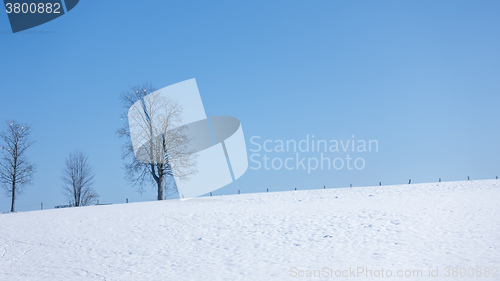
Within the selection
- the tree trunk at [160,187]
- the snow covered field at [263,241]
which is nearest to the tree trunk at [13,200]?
the tree trunk at [160,187]

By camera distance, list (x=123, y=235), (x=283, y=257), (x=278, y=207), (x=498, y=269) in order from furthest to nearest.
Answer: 1. (x=278, y=207)
2. (x=123, y=235)
3. (x=283, y=257)
4. (x=498, y=269)

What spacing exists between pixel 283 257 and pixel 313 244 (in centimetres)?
172

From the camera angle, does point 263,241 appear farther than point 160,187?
No

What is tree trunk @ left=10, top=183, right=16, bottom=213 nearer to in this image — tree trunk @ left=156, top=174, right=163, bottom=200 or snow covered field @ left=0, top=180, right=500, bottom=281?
tree trunk @ left=156, top=174, right=163, bottom=200

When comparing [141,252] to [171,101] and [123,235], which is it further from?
[171,101]

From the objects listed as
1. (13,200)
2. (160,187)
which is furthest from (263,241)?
(13,200)

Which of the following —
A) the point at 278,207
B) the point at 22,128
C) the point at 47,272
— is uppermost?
the point at 22,128

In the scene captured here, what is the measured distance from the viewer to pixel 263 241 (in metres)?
15.8

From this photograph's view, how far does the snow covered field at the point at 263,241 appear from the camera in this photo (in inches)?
498

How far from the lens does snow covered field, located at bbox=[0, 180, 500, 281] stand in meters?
12.6

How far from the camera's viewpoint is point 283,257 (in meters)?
13.8

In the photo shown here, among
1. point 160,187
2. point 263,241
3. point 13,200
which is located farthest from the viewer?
point 13,200

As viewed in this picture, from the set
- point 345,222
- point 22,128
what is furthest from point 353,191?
point 22,128

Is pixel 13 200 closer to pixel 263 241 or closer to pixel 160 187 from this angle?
pixel 160 187
